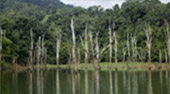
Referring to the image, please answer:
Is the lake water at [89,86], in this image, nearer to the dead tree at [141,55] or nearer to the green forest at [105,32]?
the green forest at [105,32]

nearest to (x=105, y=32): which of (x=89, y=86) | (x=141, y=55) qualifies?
(x=141, y=55)

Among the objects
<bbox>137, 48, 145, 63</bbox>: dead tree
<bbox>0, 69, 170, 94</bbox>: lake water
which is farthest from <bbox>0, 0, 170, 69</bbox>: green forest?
<bbox>0, 69, 170, 94</bbox>: lake water

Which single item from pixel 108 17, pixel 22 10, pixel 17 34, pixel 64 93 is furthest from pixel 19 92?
pixel 22 10

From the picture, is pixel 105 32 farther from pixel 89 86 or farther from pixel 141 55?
pixel 89 86

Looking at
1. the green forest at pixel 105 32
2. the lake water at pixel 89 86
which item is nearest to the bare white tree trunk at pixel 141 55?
the green forest at pixel 105 32

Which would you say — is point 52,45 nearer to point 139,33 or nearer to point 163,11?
point 139,33

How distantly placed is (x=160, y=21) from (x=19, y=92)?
67149mm

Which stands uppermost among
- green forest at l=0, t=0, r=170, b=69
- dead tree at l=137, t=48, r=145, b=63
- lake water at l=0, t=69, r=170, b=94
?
green forest at l=0, t=0, r=170, b=69

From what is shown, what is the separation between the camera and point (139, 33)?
267 ft

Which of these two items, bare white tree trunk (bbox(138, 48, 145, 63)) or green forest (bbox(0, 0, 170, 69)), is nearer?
green forest (bbox(0, 0, 170, 69))

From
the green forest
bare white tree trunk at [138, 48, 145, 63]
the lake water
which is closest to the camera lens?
the lake water

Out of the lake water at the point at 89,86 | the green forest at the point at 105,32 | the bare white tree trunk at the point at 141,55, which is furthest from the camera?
the bare white tree trunk at the point at 141,55

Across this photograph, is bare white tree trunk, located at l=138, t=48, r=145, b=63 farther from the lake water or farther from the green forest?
the lake water

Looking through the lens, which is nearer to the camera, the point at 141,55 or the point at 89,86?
the point at 89,86
